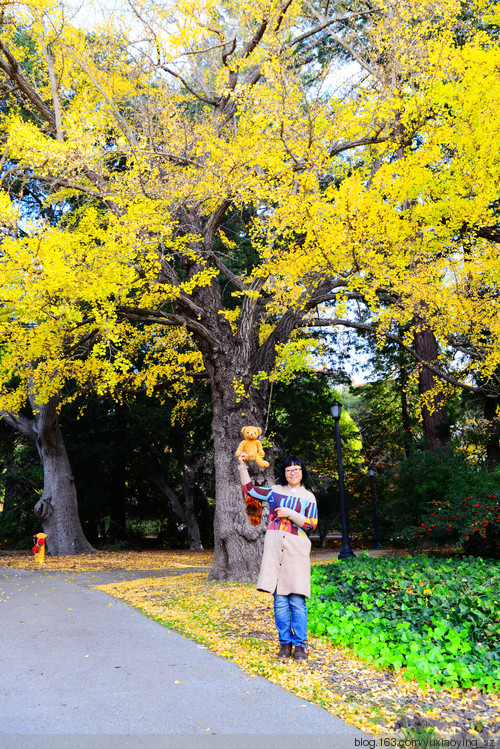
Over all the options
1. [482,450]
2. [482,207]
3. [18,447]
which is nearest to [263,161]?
[482,207]

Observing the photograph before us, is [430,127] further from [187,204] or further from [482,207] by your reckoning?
[187,204]

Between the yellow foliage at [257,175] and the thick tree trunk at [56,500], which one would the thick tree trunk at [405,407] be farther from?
the thick tree trunk at [56,500]

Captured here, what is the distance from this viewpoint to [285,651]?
15.1 ft

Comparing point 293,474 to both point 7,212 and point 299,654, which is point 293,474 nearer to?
point 299,654

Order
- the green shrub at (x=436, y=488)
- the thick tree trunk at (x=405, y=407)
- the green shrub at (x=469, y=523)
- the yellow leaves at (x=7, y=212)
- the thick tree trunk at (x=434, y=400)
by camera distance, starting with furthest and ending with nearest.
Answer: the thick tree trunk at (x=405, y=407) → the thick tree trunk at (x=434, y=400) → the green shrub at (x=436, y=488) → the green shrub at (x=469, y=523) → the yellow leaves at (x=7, y=212)

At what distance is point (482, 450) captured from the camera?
16.9 meters

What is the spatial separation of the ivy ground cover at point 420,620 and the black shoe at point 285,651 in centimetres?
58

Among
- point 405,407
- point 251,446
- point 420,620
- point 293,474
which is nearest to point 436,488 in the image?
point 420,620

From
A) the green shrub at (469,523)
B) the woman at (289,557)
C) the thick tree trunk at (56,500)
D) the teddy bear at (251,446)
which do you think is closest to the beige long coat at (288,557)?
the woman at (289,557)

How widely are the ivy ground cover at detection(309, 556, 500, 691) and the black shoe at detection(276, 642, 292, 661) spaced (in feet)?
1.90

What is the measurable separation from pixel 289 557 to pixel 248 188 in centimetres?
641

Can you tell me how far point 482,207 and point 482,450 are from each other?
32.5ft

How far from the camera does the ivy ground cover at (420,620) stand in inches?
162

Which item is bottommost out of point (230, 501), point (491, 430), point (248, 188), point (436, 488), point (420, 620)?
point (420, 620)
